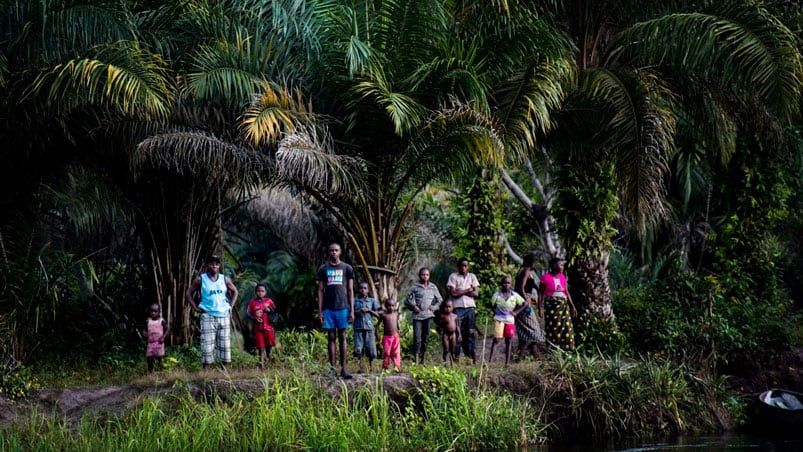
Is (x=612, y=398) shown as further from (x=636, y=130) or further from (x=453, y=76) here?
(x=453, y=76)

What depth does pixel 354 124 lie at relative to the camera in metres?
13.3

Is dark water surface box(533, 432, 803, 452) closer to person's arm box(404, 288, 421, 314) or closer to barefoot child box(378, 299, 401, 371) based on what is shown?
barefoot child box(378, 299, 401, 371)

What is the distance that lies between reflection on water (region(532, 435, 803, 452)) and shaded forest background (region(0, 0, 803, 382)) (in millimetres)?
2047

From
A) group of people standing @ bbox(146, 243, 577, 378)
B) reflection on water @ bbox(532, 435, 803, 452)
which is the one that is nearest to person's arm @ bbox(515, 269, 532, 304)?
group of people standing @ bbox(146, 243, 577, 378)

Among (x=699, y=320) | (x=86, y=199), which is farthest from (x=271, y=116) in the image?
(x=699, y=320)

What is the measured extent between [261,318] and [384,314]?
1649 mm

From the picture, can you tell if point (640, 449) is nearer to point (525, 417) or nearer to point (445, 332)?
point (525, 417)

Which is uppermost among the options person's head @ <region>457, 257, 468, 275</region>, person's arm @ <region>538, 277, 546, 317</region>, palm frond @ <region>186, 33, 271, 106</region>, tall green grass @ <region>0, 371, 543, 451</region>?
palm frond @ <region>186, 33, 271, 106</region>

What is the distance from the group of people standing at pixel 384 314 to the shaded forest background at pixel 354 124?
1.03 m

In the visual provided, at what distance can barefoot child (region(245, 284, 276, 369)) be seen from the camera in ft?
41.6

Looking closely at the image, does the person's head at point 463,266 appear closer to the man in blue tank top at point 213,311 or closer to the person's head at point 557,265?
the person's head at point 557,265

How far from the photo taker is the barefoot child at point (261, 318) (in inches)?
500

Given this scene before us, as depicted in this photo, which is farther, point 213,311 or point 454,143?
point 454,143

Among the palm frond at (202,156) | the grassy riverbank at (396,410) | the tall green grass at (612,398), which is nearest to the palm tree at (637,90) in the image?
the tall green grass at (612,398)
